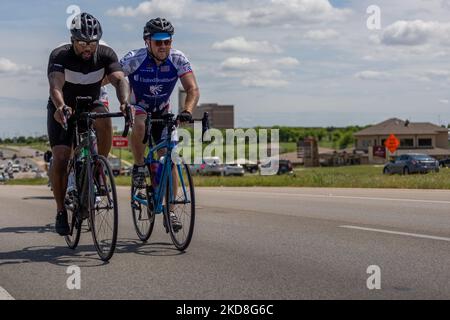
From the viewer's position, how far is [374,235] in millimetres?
8203

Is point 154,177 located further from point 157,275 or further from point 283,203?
point 283,203

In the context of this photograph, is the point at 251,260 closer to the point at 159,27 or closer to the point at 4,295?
the point at 4,295

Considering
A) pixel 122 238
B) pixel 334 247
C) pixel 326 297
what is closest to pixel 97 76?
pixel 122 238

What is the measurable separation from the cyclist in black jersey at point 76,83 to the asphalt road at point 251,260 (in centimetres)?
90

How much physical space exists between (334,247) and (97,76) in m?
2.89

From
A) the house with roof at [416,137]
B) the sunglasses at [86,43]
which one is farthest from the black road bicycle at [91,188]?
the house with roof at [416,137]

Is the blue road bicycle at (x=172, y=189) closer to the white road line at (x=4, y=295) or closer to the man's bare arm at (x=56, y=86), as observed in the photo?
the man's bare arm at (x=56, y=86)

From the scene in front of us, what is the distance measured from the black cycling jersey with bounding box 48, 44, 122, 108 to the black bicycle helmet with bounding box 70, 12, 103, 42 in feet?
0.90

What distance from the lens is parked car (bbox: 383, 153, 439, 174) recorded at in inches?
1649

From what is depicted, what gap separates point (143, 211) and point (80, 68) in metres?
1.68

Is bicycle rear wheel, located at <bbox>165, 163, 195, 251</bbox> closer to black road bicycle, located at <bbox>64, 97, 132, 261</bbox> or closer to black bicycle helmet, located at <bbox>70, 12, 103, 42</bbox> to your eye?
Result: black road bicycle, located at <bbox>64, 97, 132, 261</bbox>

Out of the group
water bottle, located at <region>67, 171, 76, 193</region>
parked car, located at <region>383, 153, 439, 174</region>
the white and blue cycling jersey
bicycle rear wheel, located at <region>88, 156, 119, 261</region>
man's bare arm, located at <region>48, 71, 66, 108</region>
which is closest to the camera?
bicycle rear wheel, located at <region>88, 156, 119, 261</region>

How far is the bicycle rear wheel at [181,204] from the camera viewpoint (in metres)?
6.98

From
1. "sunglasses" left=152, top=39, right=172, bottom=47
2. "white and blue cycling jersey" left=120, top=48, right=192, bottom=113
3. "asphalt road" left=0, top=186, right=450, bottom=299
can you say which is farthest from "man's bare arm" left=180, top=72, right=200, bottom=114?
"asphalt road" left=0, top=186, right=450, bottom=299
